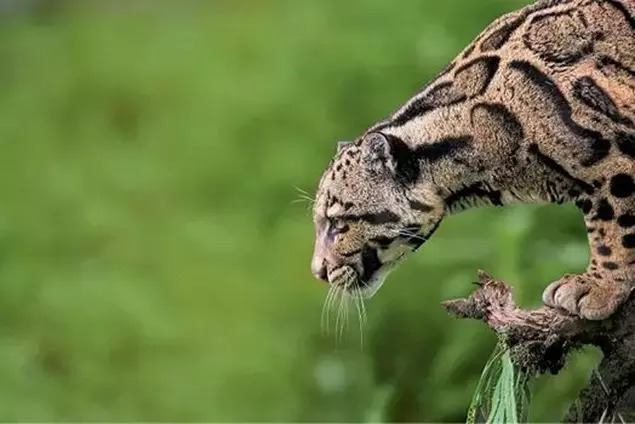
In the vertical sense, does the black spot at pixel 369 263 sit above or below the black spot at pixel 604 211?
above

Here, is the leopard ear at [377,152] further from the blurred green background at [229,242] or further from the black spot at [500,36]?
the blurred green background at [229,242]

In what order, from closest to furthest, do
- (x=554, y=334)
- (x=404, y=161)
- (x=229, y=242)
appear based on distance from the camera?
(x=554, y=334) → (x=404, y=161) → (x=229, y=242)

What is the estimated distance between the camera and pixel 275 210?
193 inches

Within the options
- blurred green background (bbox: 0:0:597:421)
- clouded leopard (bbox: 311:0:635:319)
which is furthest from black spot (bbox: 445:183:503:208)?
blurred green background (bbox: 0:0:597:421)

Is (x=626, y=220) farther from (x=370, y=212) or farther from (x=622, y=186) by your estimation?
(x=370, y=212)

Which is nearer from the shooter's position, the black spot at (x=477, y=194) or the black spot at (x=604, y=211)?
the black spot at (x=604, y=211)

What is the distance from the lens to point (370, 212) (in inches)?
90.4

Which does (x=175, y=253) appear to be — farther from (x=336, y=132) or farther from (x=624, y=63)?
(x=624, y=63)

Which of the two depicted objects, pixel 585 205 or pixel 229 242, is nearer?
pixel 585 205

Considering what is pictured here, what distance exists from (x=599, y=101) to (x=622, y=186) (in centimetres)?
13

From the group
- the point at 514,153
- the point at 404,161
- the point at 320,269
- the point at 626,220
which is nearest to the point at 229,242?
the point at 320,269

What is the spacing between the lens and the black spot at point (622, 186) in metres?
2.11

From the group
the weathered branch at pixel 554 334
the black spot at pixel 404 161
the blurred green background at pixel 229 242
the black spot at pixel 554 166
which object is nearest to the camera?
the weathered branch at pixel 554 334

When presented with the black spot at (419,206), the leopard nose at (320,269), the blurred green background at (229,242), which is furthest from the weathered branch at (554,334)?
the blurred green background at (229,242)
